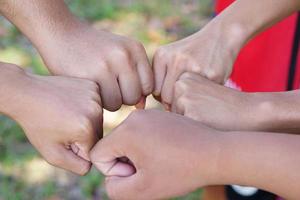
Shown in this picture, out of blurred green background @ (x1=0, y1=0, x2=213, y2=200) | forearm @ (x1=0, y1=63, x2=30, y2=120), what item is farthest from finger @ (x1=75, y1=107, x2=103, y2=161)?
blurred green background @ (x1=0, y1=0, x2=213, y2=200)

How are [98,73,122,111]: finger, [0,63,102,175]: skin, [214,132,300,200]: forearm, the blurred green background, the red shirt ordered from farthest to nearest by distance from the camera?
1. the blurred green background
2. the red shirt
3. [98,73,122,111]: finger
4. [0,63,102,175]: skin
5. [214,132,300,200]: forearm

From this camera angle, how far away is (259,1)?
3.70 ft

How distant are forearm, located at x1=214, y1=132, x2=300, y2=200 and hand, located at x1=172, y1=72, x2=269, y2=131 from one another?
10cm

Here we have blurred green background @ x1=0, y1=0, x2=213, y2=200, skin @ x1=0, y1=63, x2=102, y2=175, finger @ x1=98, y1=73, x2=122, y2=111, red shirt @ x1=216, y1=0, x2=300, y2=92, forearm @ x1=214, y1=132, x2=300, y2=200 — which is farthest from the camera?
blurred green background @ x1=0, y1=0, x2=213, y2=200

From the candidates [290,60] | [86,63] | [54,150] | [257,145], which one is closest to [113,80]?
[86,63]

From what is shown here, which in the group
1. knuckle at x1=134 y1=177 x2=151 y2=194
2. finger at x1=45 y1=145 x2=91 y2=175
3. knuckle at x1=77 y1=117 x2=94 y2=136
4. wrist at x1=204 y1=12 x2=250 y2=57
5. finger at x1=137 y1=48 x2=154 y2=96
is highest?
wrist at x1=204 y1=12 x2=250 y2=57

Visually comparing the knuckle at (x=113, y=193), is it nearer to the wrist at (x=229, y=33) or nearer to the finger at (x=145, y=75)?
the finger at (x=145, y=75)

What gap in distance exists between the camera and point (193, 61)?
1.07m

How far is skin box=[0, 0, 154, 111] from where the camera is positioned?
1.04 m

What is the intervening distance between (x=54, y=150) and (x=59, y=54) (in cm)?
18

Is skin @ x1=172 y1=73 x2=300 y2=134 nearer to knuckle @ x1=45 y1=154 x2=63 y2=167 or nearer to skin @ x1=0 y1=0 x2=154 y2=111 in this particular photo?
skin @ x1=0 y1=0 x2=154 y2=111

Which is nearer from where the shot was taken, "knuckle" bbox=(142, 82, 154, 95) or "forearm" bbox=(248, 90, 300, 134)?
"forearm" bbox=(248, 90, 300, 134)

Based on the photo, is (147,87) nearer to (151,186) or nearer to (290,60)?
(151,186)

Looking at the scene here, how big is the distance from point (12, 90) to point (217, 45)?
1.18 ft
